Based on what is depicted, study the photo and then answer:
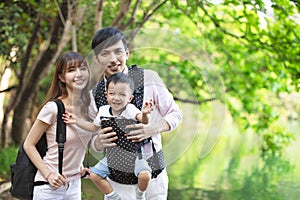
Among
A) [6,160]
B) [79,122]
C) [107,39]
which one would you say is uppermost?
[107,39]

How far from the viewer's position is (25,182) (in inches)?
126

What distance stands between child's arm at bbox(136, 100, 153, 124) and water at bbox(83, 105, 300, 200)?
32 centimetres

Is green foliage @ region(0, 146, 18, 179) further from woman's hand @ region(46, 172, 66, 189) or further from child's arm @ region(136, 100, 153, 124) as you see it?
child's arm @ region(136, 100, 153, 124)

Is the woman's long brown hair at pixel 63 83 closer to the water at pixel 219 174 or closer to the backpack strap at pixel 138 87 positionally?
the backpack strap at pixel 138 87

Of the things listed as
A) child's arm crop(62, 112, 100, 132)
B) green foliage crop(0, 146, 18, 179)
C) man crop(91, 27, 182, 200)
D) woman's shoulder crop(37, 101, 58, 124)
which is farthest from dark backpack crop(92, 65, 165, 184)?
green foliage crop(0, 146, 18, 179)

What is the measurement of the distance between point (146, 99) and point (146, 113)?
20 cm

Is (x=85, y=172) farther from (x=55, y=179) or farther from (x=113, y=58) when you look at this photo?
(x=113, y=58)

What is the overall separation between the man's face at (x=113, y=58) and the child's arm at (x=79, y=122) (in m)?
0.28

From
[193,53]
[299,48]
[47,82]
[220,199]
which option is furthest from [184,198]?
[47,82]

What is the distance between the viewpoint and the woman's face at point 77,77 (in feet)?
10.4

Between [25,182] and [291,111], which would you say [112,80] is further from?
[291,111]

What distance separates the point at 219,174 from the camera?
33.2ft

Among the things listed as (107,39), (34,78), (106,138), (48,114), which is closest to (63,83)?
(48,114)

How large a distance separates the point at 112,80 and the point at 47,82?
31.1 ft
